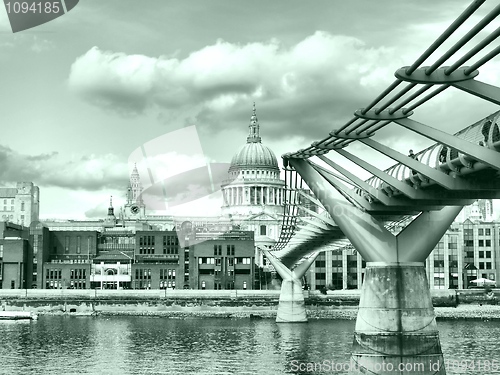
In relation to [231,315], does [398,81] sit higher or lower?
higher

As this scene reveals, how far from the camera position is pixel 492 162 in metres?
23.2

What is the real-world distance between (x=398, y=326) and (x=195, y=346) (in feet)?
96.0

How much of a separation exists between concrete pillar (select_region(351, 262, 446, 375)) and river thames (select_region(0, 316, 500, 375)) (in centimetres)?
943

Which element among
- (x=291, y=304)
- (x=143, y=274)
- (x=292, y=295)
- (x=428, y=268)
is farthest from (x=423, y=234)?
(x=428, y=268)

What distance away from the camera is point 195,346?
62.9 meters

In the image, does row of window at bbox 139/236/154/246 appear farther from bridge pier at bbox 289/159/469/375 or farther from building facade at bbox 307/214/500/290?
bridge pier at bbox 289/159/469/375

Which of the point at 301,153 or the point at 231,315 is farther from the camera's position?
the point at 231,315

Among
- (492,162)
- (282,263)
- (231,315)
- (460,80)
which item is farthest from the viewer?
(231,315)

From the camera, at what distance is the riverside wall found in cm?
10850

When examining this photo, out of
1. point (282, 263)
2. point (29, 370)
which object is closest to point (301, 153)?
point (29, 370)

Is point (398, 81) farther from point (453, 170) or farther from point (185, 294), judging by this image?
point (185, 294)

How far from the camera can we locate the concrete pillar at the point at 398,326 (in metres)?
36.0

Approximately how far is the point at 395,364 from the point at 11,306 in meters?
84.0

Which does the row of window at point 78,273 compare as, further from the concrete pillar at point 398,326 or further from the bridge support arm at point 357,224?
the concrete pillar at point 398,326
